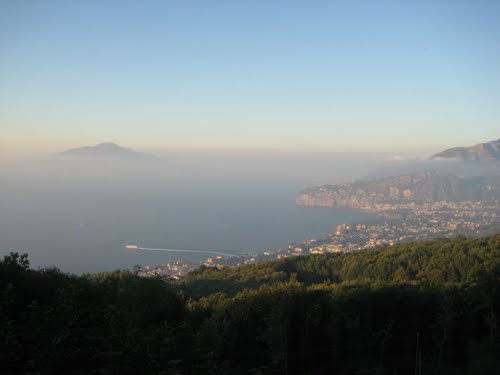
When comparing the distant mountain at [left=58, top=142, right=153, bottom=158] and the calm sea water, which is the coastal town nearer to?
the calm sea water

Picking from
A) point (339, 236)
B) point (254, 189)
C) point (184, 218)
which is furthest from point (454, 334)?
point (254, 189)

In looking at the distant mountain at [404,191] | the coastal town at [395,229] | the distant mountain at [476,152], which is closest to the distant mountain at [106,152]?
the distant mountain at [404,191]

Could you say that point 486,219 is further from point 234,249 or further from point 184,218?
point 184,218

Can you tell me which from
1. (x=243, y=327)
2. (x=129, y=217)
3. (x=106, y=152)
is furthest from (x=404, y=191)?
(x=106, y=152)

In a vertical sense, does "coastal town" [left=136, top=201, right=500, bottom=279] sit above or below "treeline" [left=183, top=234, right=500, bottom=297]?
below

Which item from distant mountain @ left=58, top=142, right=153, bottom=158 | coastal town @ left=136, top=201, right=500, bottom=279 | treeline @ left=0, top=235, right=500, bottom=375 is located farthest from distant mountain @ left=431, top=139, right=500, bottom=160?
treeline @ left=0, top=235, right=500, bottom=375

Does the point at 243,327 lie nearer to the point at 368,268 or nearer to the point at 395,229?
the point at 368,268
